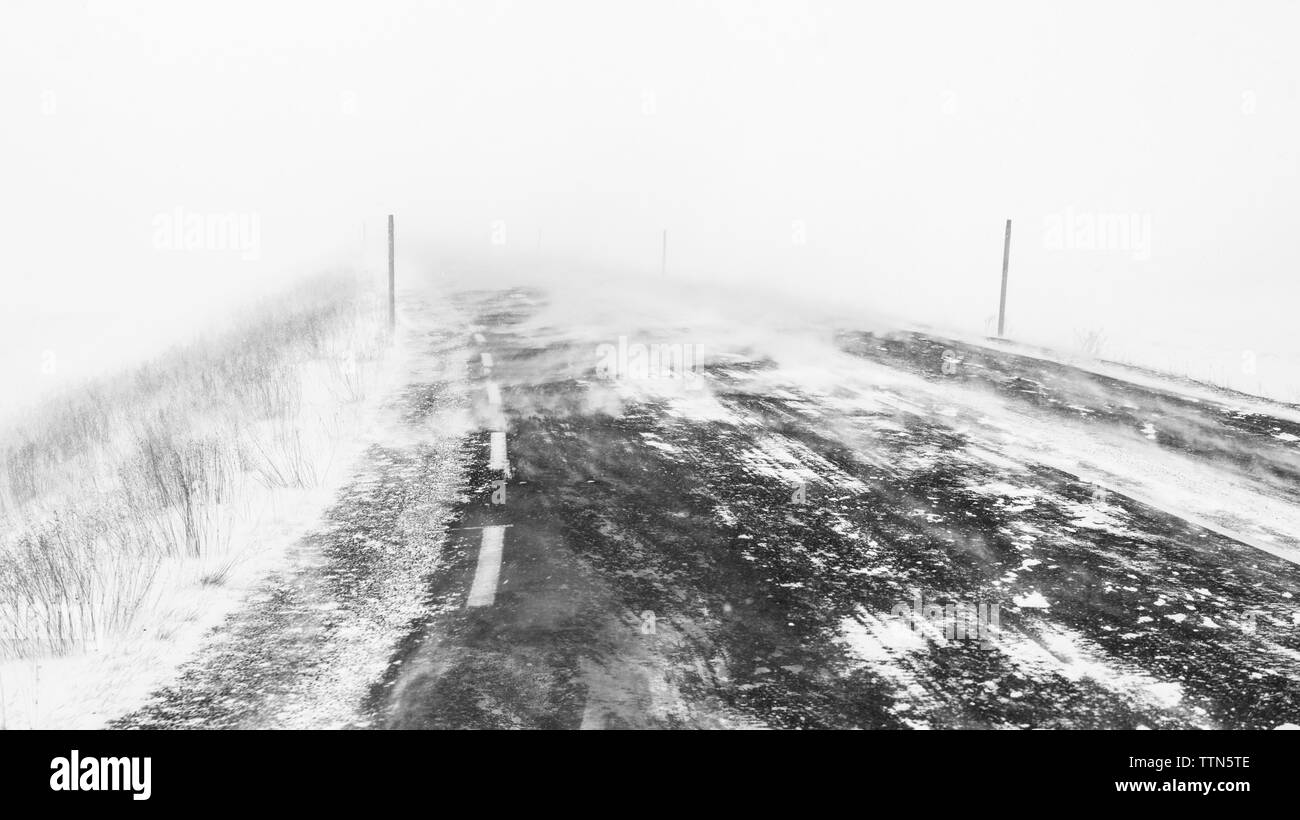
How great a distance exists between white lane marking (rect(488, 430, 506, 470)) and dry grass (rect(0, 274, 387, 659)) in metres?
1.42

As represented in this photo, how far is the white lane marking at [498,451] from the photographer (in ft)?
24.0

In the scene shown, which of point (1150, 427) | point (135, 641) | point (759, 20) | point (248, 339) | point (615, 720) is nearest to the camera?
point (615, 720)

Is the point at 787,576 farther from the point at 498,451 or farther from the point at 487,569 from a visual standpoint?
the point at 498,451

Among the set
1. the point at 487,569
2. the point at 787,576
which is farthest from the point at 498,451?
the point at 787,576

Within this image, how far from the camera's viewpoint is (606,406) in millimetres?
9469

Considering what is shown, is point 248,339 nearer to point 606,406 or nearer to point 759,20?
point 606,406

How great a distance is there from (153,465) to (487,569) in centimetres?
387

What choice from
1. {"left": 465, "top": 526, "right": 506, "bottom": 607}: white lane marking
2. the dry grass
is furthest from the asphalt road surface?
the dry grass

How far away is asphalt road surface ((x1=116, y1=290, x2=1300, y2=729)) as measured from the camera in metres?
Result: 3.54

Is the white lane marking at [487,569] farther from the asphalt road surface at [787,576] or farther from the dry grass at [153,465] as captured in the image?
the dry grass at [153,465]

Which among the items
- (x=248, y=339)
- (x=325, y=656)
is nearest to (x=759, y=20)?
(x=248, y=339)

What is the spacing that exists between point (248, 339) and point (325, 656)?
43.2ft

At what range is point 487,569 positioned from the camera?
16.5ft
